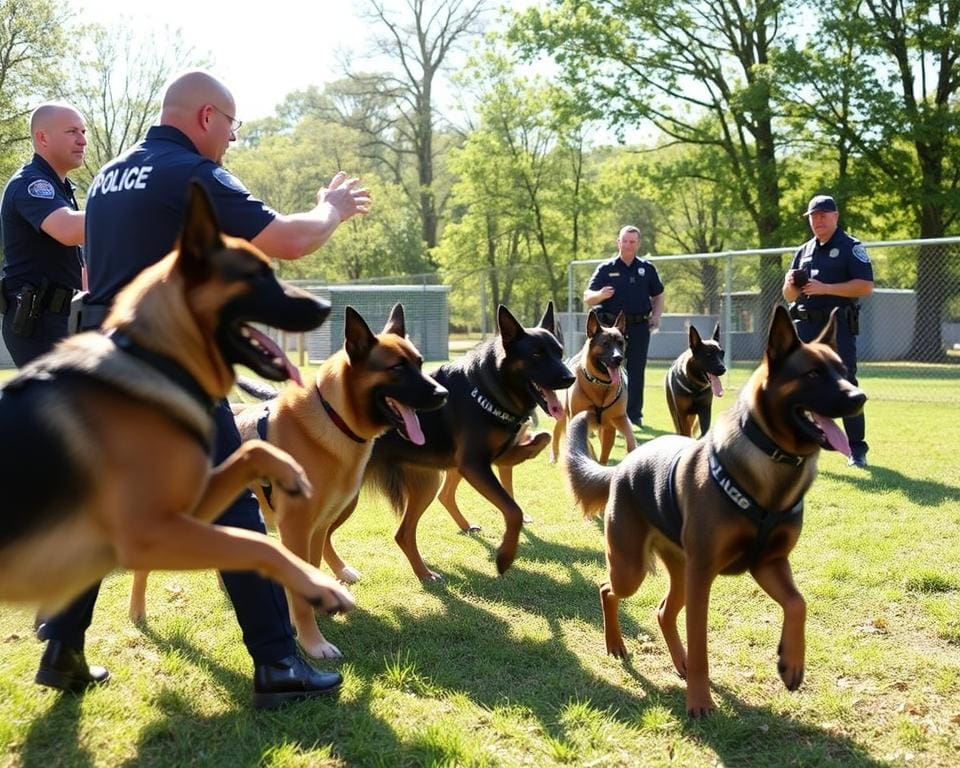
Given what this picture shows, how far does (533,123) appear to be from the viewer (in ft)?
115

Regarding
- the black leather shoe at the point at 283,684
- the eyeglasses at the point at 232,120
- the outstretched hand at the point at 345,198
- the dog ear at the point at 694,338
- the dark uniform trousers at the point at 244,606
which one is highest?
the eyeglasses at the point at 232,120

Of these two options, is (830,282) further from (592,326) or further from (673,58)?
(673,58)

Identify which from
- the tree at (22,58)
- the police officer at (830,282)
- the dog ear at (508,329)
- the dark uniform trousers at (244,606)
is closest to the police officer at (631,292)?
the police officer at (830,282)

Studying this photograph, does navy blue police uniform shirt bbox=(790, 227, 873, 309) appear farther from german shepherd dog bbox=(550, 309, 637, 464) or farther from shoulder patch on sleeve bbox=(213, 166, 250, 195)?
shoulder patch on sleeve bbox=(213, 166, 250, 195)

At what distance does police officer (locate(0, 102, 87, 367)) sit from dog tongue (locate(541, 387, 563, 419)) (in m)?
3.16

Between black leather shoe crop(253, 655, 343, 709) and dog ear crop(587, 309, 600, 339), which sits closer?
black leather shoe crop(253, 655, 343, 709)

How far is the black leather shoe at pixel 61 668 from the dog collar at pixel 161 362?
5.42ft

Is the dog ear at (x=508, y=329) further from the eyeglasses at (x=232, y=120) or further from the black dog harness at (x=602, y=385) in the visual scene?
the black dog harness at (x=602, y=385)

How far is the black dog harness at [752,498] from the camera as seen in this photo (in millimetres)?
3406

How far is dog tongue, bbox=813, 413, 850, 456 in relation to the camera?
3406 millimetres

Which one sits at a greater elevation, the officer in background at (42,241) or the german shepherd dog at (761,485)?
the officer in background at (42,241)

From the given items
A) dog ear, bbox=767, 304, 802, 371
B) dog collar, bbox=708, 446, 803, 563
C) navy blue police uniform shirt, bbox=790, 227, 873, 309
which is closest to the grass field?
dog collar, bbox=708, 446, 803, 563

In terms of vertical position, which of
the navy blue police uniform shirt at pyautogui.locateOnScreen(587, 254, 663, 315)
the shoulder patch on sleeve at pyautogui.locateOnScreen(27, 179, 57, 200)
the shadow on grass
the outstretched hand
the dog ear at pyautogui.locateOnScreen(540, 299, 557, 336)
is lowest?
the shadow on grass

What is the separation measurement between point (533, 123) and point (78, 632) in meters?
34.0
